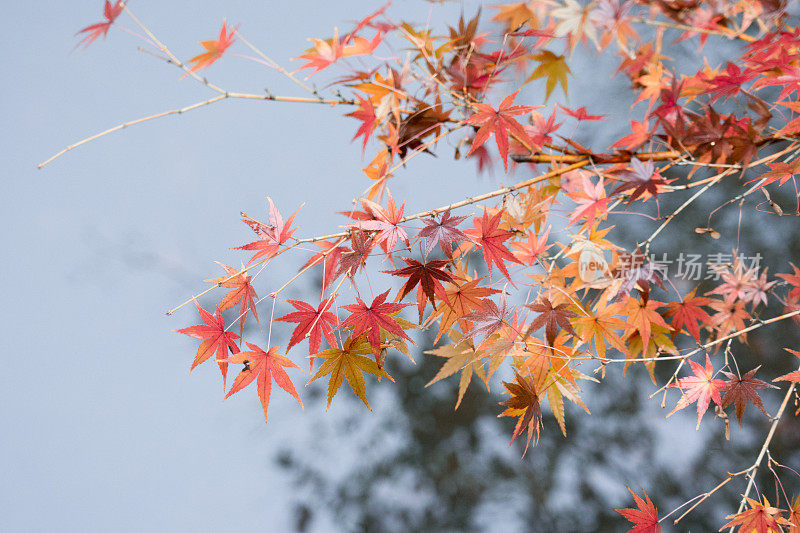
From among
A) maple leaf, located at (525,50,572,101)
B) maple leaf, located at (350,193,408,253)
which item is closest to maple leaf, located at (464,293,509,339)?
maple leaf, located at (350,193,408,253)

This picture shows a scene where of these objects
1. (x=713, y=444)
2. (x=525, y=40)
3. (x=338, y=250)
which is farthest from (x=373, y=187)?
(x=713, y=444)

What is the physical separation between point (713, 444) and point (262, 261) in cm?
216

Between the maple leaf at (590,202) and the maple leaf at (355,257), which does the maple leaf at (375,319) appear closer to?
the maple leaf at (355,257)

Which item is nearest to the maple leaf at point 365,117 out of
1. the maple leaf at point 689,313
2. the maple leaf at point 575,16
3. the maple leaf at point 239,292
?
the maple leaf at point 239,292

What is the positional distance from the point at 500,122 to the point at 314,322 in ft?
1.07

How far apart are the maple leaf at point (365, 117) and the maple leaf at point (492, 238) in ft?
0.73

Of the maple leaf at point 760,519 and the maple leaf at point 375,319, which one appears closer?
the maple leaf at point 375,319

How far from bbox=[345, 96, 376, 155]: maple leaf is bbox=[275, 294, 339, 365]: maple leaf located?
0.86 feet

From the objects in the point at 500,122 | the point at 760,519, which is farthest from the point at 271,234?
the point at 760,519

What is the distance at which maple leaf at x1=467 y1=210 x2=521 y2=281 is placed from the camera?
1.99 feet

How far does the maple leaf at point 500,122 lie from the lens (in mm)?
612

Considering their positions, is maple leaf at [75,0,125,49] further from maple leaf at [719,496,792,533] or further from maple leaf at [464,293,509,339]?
maple leaf at [719,496,792,533]

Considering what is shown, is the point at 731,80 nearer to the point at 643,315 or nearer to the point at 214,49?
the point at 643,315

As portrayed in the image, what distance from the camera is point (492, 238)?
24.2 inches
